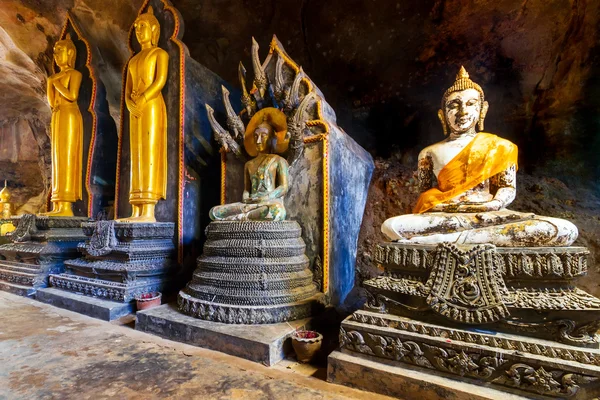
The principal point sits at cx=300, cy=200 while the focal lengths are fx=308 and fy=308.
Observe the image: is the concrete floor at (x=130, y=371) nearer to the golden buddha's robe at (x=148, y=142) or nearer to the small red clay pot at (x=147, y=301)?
the small red clay pot at (x=147, y=301)

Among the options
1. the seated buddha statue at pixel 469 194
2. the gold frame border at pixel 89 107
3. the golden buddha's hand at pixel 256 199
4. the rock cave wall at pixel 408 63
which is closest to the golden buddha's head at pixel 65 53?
the gold frame border at pixel 89 107

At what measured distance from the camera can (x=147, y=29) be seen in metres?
4.53

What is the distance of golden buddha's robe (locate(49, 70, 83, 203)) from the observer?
5.24 metres

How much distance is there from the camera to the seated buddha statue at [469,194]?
2.02 meters

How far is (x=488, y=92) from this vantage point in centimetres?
455

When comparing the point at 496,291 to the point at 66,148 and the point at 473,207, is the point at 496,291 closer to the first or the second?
the point at 473,207

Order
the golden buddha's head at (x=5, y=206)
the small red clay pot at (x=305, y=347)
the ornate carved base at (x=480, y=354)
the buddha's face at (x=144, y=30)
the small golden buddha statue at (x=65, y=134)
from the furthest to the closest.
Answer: the golden buddha's head at (x=5, y=206) → the small golden buddha statue at (x=65, y=134) → the buddha's face at (x=144, y=30) → the small red clay pot at (x=305, y=347) → the ornate carved base at (x=480, y=354)

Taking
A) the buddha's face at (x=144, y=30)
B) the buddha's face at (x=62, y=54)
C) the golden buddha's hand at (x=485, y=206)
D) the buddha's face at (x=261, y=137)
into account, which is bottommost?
the golden buddha's hand at (x=485, y=206)

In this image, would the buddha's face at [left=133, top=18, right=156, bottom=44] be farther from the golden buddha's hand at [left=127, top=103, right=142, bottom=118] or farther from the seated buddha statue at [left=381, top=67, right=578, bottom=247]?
the seated buddha statue at [left=381, top=67, right=578, bottom=247]

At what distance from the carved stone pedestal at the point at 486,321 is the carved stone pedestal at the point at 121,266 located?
2.63 m

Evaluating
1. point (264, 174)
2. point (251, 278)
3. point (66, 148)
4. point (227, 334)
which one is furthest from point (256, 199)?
point (66, 148)

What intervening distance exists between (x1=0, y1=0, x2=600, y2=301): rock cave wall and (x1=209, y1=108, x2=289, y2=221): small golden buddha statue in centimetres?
189

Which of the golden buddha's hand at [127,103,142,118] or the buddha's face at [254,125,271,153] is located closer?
the buddha's face at [254,125,271,153]

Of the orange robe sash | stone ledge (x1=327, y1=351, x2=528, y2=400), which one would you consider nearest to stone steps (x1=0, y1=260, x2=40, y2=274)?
stone ledge (x1=327, y1=351, x2=528, y2=400)
